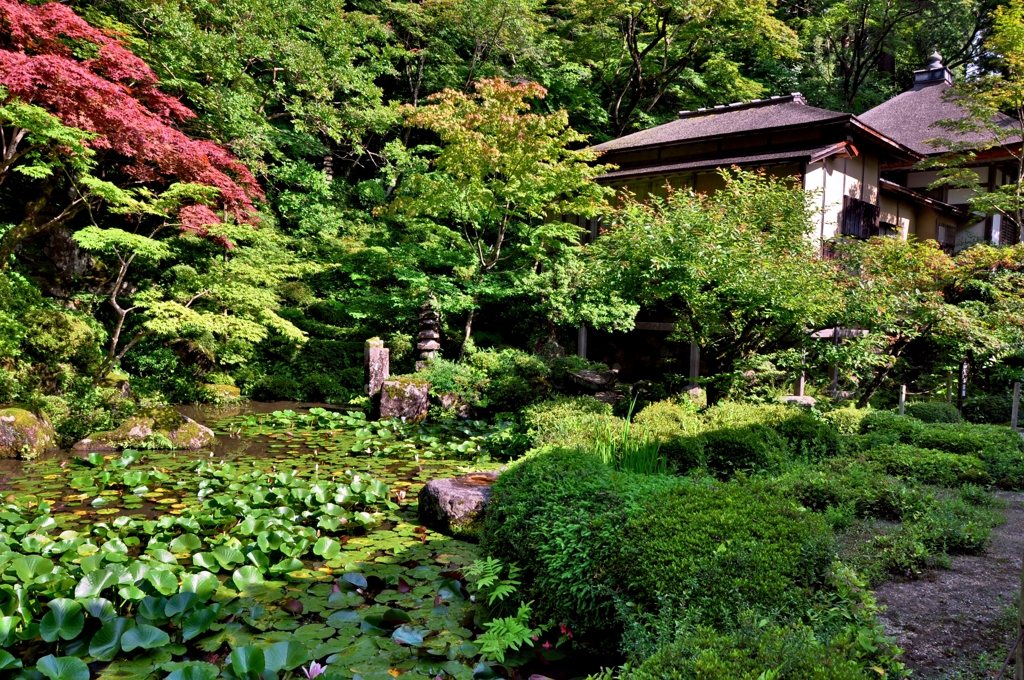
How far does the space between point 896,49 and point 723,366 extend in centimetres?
2396

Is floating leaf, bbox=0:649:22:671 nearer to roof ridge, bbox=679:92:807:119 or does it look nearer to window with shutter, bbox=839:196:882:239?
window with shutter, bbox=839:196:882:239

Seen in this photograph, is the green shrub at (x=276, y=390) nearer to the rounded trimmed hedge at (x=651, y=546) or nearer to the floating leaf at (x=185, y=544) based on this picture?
the floating leaf at (x=185, y=544)

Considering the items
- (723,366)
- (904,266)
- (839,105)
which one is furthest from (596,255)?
→ (839,105)

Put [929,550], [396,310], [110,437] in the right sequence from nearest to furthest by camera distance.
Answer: [929,550] → [110,437] → [396,310]

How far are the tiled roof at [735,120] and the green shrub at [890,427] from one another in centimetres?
794

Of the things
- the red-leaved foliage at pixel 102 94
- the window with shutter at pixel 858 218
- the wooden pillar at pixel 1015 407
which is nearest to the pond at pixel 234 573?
the red-leaved foliage at pixel 102 94

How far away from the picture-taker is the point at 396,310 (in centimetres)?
1527

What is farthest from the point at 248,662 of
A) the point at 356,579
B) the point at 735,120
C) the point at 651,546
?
the point at 735,120

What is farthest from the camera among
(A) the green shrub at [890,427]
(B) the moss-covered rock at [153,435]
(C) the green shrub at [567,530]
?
(B) the moss-covered rock at [153,435]

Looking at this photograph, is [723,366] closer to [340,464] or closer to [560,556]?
[340,464]

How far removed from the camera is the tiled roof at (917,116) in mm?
18281

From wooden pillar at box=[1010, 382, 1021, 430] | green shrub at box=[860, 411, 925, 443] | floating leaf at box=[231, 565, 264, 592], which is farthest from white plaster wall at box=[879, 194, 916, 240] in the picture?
floating leaf at box=[231, 565, 264, 592]

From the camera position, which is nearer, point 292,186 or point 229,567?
point 229,567

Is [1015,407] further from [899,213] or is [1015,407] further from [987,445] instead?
[899,213]
